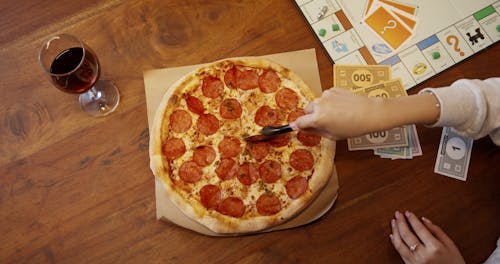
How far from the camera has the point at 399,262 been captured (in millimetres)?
A: 1422

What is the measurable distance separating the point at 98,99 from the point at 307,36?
2.95 feet

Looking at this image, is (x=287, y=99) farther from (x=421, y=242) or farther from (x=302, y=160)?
(x=421, y=242)

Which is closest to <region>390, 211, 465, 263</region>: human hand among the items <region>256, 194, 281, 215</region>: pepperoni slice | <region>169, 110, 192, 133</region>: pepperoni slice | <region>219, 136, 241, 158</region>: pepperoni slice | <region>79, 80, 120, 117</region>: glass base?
<region>256, 194, 281, 215</region>: pepperoni slice

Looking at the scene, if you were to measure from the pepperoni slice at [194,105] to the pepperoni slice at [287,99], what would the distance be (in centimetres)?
30

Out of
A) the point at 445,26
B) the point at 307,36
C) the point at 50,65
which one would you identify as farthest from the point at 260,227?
the point at 445,26

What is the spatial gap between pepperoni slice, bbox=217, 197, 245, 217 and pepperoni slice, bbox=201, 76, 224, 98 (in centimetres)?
42

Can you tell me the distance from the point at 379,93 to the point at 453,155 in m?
0.37

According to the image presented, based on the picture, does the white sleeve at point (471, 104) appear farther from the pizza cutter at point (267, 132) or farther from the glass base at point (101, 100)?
the glass base at point (101, 100)

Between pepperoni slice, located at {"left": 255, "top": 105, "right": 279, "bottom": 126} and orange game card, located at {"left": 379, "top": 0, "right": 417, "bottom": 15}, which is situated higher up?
orange game card, located at {"left": 379, "top": 0, "right": 417, "bottom": 15}

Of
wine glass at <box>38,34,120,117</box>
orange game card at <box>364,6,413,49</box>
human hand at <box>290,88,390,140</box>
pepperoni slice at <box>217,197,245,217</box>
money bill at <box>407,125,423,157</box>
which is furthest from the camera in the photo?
orange game card at <box>364,6,413,49</box>

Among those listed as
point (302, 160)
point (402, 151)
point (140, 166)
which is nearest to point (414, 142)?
point (402, 151)

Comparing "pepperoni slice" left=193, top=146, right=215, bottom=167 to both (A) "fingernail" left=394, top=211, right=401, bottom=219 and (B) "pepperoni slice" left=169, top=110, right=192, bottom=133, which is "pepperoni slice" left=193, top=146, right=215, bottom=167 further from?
(A) "fingernail" left=394, top=211, right=401, bottom=219

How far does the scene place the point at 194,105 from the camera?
151 cm

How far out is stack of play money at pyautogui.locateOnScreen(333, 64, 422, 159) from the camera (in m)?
1.51
